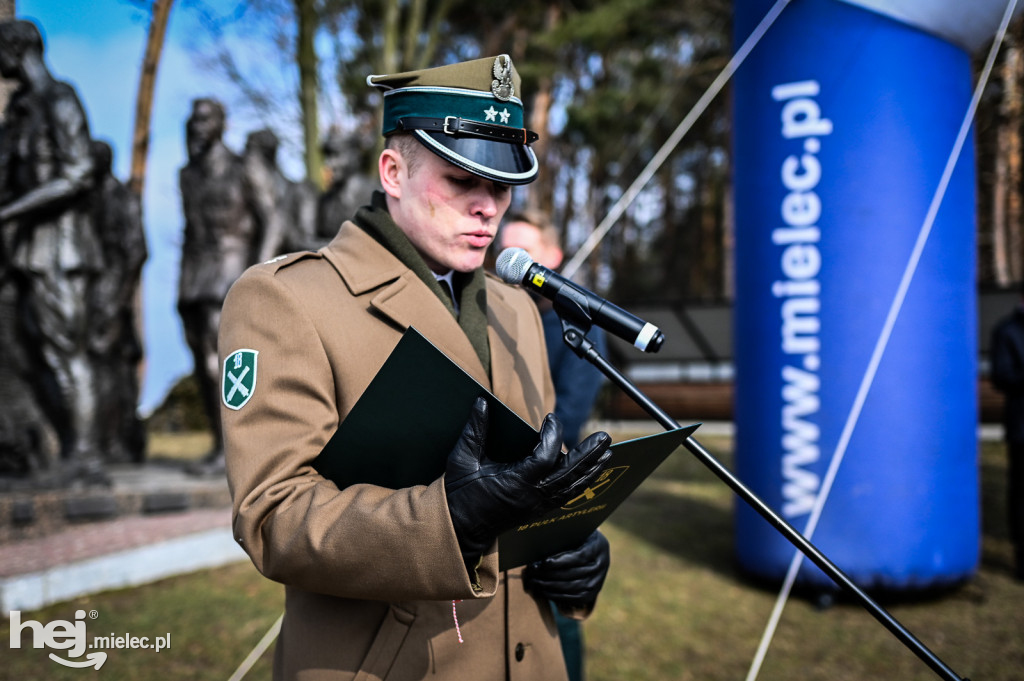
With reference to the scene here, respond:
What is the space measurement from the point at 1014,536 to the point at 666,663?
3.23 metres

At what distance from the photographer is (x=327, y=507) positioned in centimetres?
117

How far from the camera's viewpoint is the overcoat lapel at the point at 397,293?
4.95 ft

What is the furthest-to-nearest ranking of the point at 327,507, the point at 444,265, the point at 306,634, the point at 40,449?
the point at 40,449
the point at 444,265
the point at 306,634
the point at 327,507

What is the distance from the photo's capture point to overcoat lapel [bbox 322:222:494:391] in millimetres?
1508

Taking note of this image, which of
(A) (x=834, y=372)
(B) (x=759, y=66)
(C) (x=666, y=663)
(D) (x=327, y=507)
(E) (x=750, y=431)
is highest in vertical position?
(B) (x=759, y=66)

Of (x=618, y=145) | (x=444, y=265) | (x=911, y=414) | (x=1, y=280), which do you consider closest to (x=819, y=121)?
(x=911, y=414)

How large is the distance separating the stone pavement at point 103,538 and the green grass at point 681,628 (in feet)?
0.43

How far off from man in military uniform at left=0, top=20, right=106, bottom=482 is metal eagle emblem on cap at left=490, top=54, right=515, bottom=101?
15.6 ft

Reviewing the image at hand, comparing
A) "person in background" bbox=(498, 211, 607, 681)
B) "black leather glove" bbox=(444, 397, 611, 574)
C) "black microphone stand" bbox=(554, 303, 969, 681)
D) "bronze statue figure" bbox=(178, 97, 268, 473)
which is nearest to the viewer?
"black leather glove" bbox=(444, 397, 611, 574)

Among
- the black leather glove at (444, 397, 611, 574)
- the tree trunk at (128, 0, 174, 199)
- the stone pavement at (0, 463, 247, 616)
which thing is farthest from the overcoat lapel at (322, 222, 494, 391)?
the tree trunk at (128, 0, 174, 199)

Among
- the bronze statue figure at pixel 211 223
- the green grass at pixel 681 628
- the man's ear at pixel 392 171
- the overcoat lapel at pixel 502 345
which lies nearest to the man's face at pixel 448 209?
the man's ear at pixel 392 171

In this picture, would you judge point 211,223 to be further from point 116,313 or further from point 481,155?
point 481,155

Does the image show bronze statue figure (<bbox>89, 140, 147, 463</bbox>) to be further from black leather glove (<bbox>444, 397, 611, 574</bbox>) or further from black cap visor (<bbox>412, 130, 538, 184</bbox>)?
black leather glove (<bbox>444, 397, 611, 574</bbox>)

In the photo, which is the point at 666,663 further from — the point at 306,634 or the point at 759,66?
the point at 759,66
